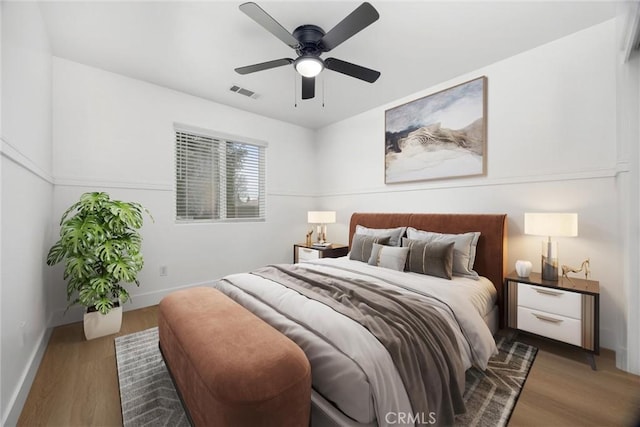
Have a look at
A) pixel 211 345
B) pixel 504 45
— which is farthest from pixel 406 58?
pixel 211 345

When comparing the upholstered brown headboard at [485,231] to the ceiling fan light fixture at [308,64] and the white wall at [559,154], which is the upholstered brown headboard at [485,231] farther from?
the ceiling fan light fixture at [308,64]

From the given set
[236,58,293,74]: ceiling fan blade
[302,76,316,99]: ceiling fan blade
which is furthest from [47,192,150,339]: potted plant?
[302,76,316,99]: ceiling fan blade

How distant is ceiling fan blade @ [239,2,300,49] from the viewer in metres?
1.67

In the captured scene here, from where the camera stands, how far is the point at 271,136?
14.7 feet

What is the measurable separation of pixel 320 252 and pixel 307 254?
0.29 m

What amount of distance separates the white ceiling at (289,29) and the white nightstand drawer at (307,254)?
7.54 ft

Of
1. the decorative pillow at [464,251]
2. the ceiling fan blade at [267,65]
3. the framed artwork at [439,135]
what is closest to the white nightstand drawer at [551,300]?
the decorative pillow at [464,251]

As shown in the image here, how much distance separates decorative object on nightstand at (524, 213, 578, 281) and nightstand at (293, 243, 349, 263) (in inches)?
94.9

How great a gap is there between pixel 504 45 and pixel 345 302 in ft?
9.17

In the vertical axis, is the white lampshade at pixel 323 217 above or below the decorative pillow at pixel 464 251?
above

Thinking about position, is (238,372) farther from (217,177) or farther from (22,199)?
(217,177)

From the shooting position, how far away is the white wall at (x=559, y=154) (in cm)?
223

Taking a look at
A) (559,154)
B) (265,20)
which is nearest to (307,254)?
(265,20)

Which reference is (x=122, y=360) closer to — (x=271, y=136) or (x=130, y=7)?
(x=130, y=7)
